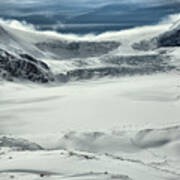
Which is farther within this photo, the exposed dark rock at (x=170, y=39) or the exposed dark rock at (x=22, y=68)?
the exposed dark rock at (x=170, y=39)

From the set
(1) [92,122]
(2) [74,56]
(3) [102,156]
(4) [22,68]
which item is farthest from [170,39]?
(3) [102,156]

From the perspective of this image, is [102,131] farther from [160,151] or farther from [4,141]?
[4,141]

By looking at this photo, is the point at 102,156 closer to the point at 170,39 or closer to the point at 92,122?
the point at 92,122

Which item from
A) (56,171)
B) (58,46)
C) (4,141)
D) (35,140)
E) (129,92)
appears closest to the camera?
(56,171)

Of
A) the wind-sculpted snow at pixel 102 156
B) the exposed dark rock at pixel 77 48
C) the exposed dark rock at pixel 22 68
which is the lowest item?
the wind-sculpted snow at pixel 102 156

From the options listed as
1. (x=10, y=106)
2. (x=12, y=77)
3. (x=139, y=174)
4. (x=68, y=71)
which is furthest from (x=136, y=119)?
(x=68, y=71)

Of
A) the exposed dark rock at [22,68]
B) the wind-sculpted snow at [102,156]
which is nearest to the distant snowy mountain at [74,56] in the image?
the exposed dark rock at [22,68]

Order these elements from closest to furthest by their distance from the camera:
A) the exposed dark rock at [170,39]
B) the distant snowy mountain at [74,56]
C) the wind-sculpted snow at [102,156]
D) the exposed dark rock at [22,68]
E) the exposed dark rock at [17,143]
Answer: the wind-sculpted snow at [102,156], the exposed dark rock at [17,143], the exposed dark rock at [22,68], the distant snowy mountain at [74,56], the exposed dark rock at [170,39]

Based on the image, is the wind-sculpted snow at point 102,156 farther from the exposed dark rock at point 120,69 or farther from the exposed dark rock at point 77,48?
the exposed dark rock at point 77,48

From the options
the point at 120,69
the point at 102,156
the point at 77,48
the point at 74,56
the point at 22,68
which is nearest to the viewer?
the point at 102,156
